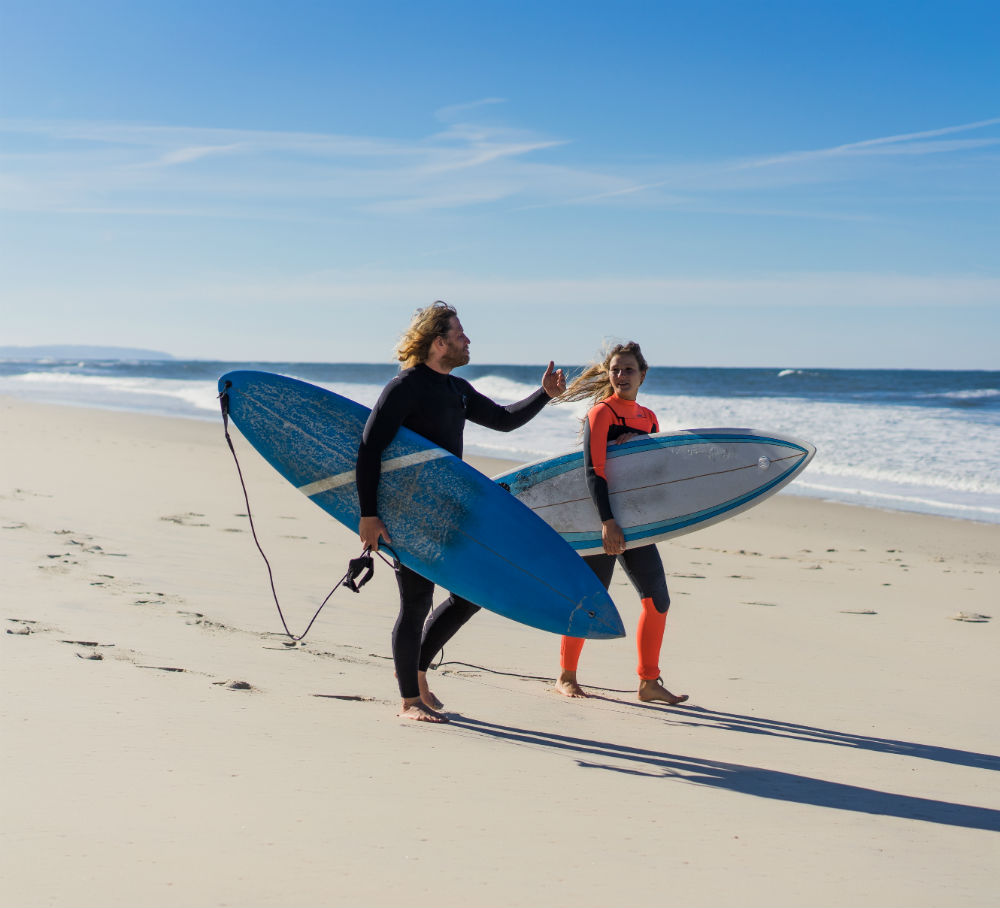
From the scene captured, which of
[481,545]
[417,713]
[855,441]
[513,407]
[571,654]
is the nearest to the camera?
[417,713]

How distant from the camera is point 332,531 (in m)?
6.86

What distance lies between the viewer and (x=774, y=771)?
296 centimetres

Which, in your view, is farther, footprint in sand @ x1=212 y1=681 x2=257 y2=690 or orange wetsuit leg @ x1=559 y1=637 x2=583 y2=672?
orange wetsuit leg @ x1=559 y1=637 x2=583 y2=672

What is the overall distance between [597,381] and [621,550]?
0.71m

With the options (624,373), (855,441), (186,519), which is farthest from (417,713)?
(855,441)

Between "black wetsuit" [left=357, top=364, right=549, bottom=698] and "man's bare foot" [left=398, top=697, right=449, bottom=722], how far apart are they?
3cm

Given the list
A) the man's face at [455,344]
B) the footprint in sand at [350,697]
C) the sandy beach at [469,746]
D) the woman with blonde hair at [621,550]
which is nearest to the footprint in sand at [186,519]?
the sandy beach at [469,746]

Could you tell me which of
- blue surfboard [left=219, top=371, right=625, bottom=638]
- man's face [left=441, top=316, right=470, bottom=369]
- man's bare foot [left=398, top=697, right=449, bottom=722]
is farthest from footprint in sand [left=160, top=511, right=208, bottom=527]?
man's face [left=441, top=316, right=470, bottom=369]

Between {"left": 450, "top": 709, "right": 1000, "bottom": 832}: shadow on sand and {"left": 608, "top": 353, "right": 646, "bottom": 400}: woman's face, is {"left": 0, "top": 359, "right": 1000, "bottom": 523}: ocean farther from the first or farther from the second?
{"left": 450, "top": 709, "right": 1000, "bottom": 832}: shadow on sand

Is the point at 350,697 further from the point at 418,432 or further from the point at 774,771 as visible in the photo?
the point at 774,771

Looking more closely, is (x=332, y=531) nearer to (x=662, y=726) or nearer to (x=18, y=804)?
(x=662, y=726)

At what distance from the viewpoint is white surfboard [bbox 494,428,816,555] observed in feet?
12.7

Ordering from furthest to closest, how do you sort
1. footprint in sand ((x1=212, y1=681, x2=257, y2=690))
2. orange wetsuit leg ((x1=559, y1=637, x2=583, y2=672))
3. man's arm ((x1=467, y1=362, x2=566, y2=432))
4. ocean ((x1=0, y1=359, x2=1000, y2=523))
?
ocean ((x1=0, y1=359, x2=1000, y2=523)) < orange wetsuit leg ((x1=559, y1=637, x2=583, y2=672)) < man's arm ((x1=467, y1=362, x2=566, y2=432)) < footprint in sand ((x1=212, y1=681, x2=257, y2=690))

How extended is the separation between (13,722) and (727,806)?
6.65ft
